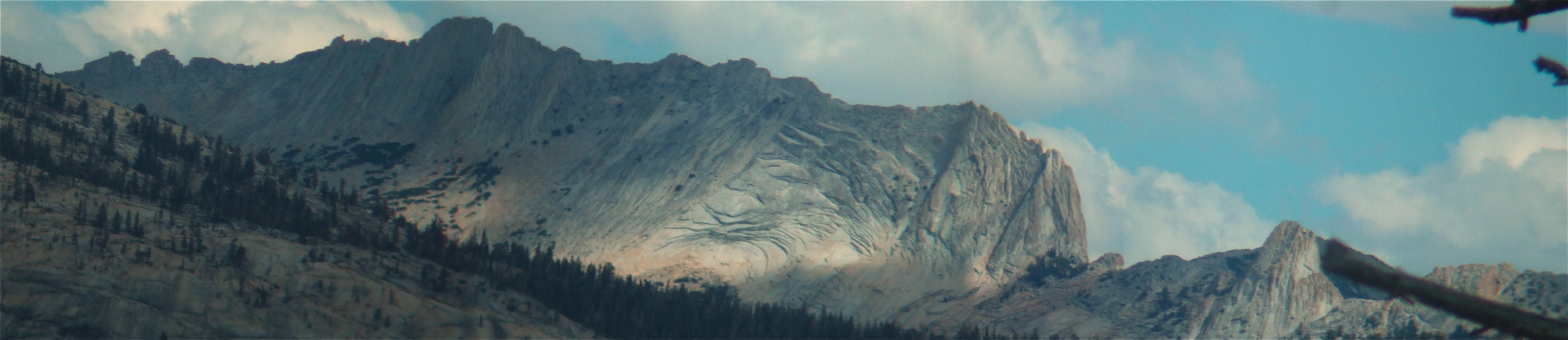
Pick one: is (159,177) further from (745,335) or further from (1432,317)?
(1432,317)

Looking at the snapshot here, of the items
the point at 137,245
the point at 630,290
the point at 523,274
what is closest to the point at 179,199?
the point at 137,245

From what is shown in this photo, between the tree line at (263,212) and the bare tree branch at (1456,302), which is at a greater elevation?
the tree line at (263,212)

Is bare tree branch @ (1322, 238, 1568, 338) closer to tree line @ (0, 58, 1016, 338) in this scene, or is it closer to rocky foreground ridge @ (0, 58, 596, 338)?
rocky foreground ridge @ (0, 58, 596, 338)

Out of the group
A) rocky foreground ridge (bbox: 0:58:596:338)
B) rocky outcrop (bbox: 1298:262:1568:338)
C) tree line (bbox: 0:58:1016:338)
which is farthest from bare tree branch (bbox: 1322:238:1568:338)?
rocky outcrop (bbox: 1298:262:1568:338)

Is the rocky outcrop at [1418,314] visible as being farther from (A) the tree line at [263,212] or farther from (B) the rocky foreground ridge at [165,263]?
(B) the rocky foreground ridge at [165,263]

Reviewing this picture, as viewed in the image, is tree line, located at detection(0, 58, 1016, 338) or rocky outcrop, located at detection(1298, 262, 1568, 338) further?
rocky outcrop, located at detection(1298, 262, 1568, 338)

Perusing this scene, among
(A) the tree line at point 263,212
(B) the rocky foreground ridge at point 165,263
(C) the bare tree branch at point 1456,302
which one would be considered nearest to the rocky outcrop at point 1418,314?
(A) the tree line at point 263,212

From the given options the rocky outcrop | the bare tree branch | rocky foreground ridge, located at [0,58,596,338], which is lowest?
the bare tree branch

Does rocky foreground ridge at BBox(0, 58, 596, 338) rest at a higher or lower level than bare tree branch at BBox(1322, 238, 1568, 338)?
higher
